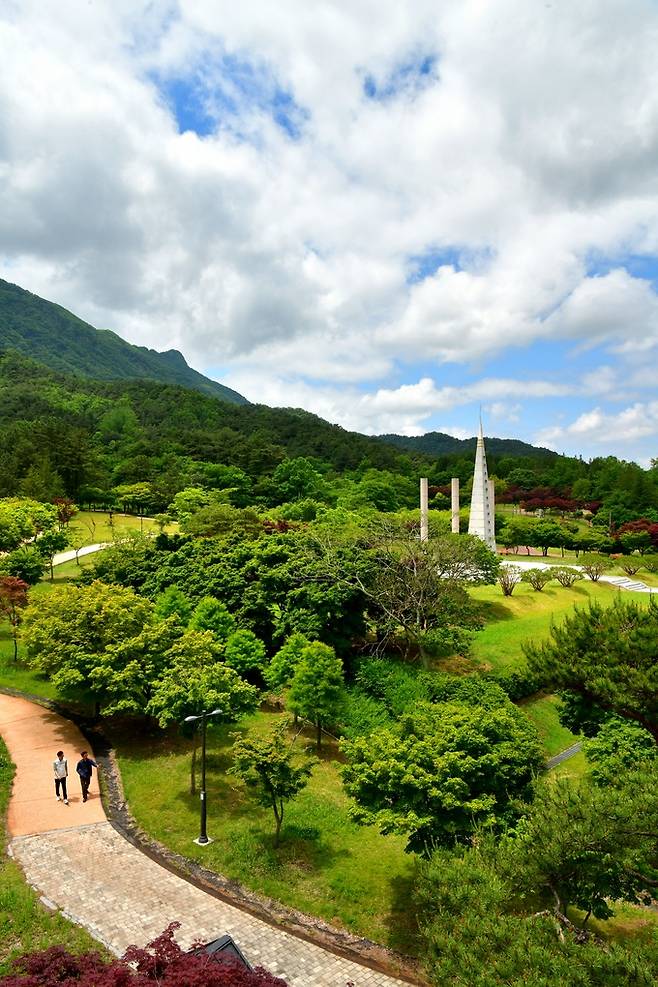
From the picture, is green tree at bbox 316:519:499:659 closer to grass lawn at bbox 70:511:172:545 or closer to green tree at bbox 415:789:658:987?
green tree at bbox 415:789:658:987

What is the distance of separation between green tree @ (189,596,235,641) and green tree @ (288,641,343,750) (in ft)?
14.7

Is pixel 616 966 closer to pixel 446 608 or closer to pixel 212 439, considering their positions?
pixel 446 608

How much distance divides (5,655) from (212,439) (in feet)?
185

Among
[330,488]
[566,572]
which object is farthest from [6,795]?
[330,488]

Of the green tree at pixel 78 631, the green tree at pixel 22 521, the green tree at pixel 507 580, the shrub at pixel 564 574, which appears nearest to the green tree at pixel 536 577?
the green tree at pixel 507 580

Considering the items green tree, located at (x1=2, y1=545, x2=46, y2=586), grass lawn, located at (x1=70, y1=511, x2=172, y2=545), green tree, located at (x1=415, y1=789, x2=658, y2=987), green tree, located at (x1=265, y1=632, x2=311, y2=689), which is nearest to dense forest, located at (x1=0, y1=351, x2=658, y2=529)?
grass lawn, located at (x1=70, y1=511, x2=172, y2=545)

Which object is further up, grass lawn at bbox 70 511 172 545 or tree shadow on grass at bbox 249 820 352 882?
grass lawn at bbox 70 511 172 545

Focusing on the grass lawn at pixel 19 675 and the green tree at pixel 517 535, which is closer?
the grass lawn at pixel 19 675

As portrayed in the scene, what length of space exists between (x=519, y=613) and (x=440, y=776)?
773 inches

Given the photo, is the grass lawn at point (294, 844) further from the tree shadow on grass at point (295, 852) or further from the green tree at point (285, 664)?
the green tree at point (285, 664)

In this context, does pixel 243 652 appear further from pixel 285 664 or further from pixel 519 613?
pixel 519 613

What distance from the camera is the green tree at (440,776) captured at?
1036 cm

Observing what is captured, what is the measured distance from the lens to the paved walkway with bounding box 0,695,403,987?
9039 millimetres

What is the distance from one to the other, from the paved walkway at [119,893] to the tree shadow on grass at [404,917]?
0.92 meters
